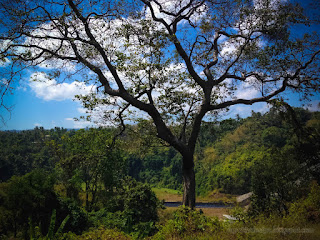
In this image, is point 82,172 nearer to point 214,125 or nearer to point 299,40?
point 214,125

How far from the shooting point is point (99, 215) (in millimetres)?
12375

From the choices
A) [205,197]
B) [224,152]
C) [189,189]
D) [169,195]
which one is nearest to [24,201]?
[189,189]

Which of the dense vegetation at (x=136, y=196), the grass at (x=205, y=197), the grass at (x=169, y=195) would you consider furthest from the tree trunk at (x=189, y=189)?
the grass at (x=169, y=195)

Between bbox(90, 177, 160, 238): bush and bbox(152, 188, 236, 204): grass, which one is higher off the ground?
bbox(90, 177, 160, 238): bush

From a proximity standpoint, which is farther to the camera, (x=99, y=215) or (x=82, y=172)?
(x=82, y=172)

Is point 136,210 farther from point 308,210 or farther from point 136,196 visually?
point 308,210

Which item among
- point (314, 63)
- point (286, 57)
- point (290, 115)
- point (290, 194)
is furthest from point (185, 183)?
point (314, 63)

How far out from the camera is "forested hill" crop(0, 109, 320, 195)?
823 centimetres

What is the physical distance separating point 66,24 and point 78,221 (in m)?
9.85

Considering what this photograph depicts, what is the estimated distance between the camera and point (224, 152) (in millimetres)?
46812

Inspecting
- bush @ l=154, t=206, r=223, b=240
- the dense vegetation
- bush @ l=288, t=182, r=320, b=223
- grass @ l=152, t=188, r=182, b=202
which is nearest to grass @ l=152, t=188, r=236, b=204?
grass @ l=152, t=188, r=182, b=202

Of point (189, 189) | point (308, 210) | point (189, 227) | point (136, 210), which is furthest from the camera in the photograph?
point (136, 210)

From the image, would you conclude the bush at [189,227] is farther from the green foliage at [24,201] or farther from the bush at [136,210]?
the green foliage at [24,201]

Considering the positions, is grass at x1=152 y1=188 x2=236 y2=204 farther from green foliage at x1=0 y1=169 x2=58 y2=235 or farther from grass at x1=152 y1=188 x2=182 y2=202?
green foliage at x1=0 y1=169 x2=58 y2=235
